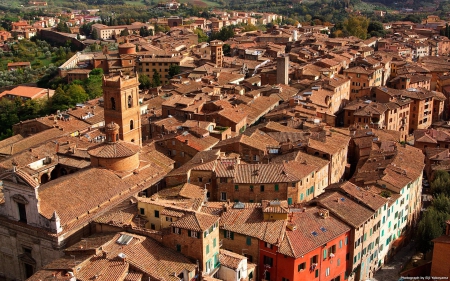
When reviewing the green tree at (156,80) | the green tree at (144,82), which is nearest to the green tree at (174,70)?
the green tree at (156,80)

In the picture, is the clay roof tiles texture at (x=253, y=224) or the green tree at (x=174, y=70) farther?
the green tree at (x=174, y=70)

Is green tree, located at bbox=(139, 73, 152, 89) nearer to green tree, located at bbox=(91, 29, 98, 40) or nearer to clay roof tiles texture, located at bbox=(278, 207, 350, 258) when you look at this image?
clay roof tiles texture, located at bbox=(278, 207, 350, 258)

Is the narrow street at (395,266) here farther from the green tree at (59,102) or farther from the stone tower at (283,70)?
the green tree at (59,102)

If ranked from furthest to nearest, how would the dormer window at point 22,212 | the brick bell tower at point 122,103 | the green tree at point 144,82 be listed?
the green tree at point 144,82 → the brick bell tower at point 122,103 → the dormer window at point 22,212

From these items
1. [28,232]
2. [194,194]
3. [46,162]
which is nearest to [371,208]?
[194,194]

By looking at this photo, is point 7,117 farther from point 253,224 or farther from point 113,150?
point 253,224

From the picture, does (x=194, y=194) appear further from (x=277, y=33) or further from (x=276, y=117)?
(x=277, y=33)

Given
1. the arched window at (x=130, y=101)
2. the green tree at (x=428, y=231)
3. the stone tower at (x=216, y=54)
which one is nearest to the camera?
the green tree at (x=428, y=231)
